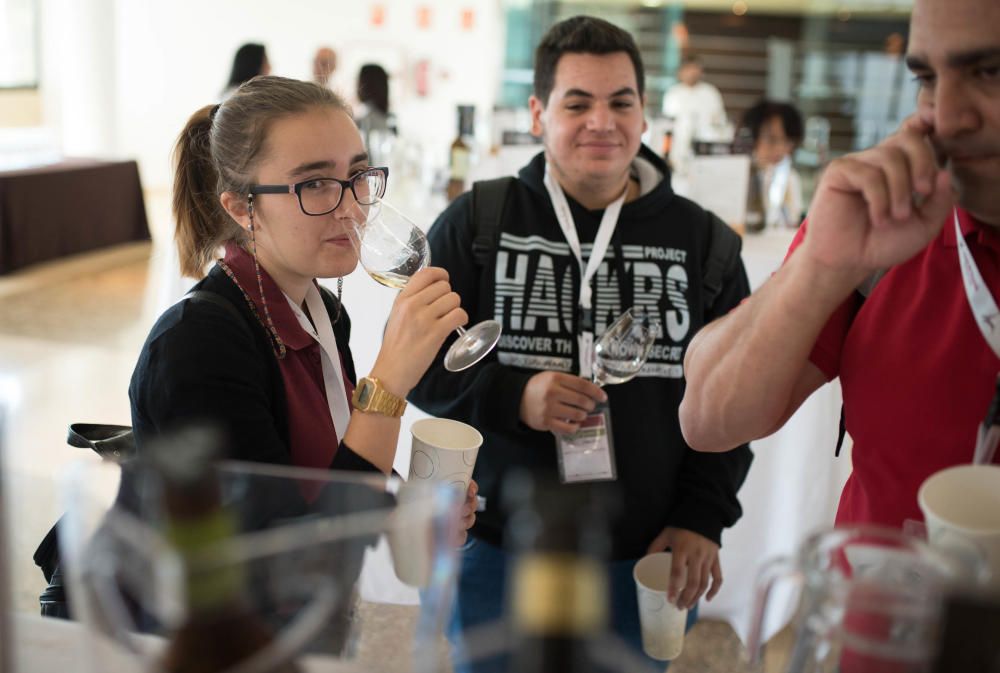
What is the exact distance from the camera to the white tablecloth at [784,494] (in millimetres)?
2840

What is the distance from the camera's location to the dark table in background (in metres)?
6.81

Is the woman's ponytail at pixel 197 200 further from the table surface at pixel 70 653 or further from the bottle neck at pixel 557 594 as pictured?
the bottle neck at pixel 557 594

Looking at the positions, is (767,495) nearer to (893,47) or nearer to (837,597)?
(837,597)

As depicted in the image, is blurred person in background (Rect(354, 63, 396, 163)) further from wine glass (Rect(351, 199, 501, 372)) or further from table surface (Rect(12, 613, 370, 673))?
table surface (Rect(12, 613, 370, 673))

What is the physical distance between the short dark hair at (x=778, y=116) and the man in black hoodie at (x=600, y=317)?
108 inches

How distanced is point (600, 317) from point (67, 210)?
662cm

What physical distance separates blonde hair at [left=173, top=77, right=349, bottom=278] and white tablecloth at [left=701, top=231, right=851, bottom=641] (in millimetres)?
1788

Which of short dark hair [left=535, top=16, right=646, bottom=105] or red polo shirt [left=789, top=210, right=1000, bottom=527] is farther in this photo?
short dark hair [left=535, top=16, right=646, bottom=105]

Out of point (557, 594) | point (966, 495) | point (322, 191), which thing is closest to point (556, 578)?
point (557, 594)

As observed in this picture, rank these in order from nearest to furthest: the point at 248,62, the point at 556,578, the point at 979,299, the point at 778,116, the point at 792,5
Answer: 1. the point at 556,578
2. the point at 979,299
3. the point at 778,116
4. the point at 248,62
5. the point at 792,5

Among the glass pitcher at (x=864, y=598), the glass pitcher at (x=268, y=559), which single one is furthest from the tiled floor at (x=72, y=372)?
the glass pitcher at (x=864, y=598)

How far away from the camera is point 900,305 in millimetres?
1139

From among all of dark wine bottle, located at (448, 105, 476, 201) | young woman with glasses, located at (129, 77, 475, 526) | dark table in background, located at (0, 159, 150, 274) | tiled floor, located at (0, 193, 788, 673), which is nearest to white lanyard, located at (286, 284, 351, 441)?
young woman with glasses, located at (129, 77, 475, 526)

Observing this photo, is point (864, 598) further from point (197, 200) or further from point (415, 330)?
point (197, 200)
